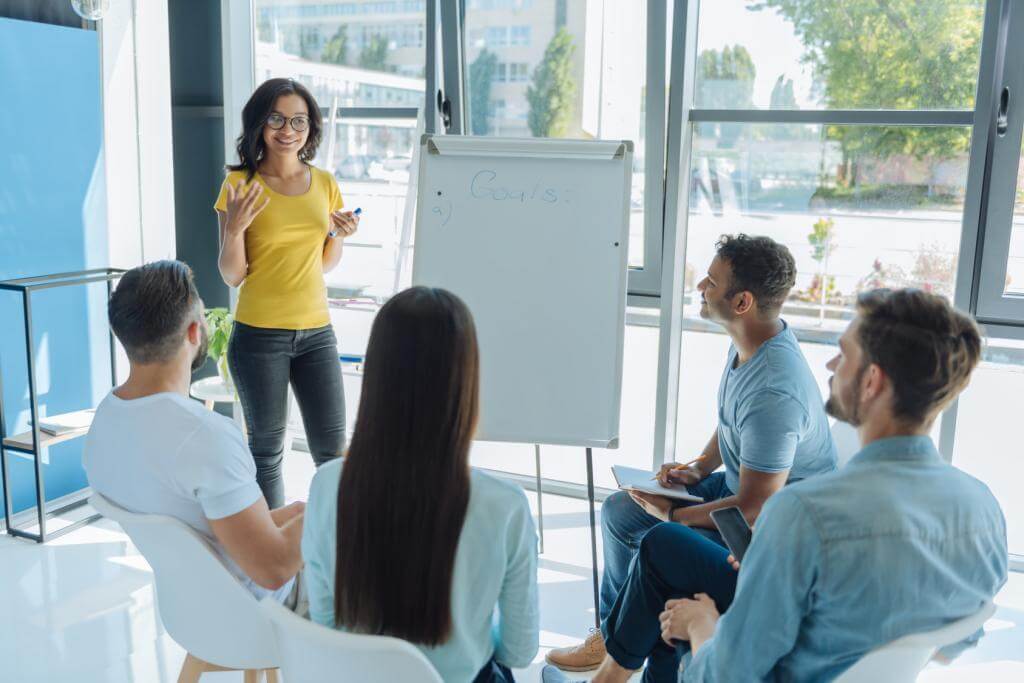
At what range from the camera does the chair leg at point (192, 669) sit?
1776mm

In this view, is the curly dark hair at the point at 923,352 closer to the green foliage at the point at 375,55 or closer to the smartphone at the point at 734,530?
the smartphone at the point at 734,530

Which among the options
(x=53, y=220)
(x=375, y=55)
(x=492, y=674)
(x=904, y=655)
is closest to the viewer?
(x=904, y=655)

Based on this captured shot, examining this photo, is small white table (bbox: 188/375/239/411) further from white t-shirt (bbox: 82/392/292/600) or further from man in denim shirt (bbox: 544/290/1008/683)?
man in denim shirt (bbox: 544/290/1008/683)

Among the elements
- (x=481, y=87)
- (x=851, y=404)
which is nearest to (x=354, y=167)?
(x=481, y=87)

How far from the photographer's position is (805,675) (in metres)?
1.35

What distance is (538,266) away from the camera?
8.46ft

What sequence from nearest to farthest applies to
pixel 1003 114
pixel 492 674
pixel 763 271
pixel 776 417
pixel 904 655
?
pixel 904 655, pixel 492 674, pixel 776 417, pixel 763 271, pixel 1003 114

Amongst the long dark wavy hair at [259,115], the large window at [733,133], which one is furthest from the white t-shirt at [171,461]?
the large window at [733,133]

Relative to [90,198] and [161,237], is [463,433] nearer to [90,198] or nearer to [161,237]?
[90,198]

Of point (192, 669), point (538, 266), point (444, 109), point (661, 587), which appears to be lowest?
point (192, 669)

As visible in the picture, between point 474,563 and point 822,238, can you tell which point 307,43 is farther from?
point 474,563

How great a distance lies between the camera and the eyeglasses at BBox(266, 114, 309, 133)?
2.68 metres

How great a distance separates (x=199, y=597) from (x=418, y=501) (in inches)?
21.9

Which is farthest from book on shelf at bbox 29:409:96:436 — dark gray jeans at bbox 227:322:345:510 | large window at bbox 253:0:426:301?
large window at bbox 253:0:426:301
